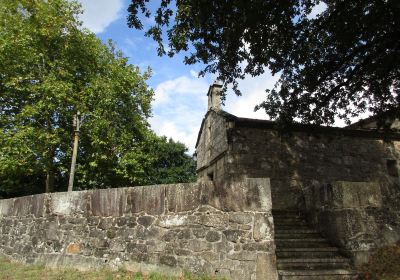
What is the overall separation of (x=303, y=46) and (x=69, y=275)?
308 inches

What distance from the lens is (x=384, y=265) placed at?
18.7ft

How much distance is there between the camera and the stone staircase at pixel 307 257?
5.62 metres

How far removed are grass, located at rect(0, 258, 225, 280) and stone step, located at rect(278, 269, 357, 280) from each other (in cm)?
133

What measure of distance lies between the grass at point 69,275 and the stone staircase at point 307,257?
154 centimetres

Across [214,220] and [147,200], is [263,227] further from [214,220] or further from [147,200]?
[147,200]

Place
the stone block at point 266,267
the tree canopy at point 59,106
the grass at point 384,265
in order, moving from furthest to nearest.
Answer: the tree canopy at point 59,106 → the grass at point 384,265 → the stone block at point 266,267

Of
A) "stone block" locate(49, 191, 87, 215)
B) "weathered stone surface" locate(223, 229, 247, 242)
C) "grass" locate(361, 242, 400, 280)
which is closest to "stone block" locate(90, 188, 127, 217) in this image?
"stone block" locate(49, 191, 87, 215)

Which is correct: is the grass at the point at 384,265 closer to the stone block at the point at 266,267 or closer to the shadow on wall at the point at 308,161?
the shadow on wall at the point at 308,161

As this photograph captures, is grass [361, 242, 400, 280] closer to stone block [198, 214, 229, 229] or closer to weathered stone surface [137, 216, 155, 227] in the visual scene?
stone block [198, 214, 229, 229]

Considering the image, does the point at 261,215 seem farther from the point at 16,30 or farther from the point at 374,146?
the point at 16,30

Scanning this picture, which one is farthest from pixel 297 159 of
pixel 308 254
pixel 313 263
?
pixel 313 263

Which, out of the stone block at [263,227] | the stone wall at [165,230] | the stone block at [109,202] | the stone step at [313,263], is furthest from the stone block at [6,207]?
the stone step at [313,263]

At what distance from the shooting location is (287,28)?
7484 mm

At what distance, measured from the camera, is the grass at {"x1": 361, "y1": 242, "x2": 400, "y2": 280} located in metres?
5.45
